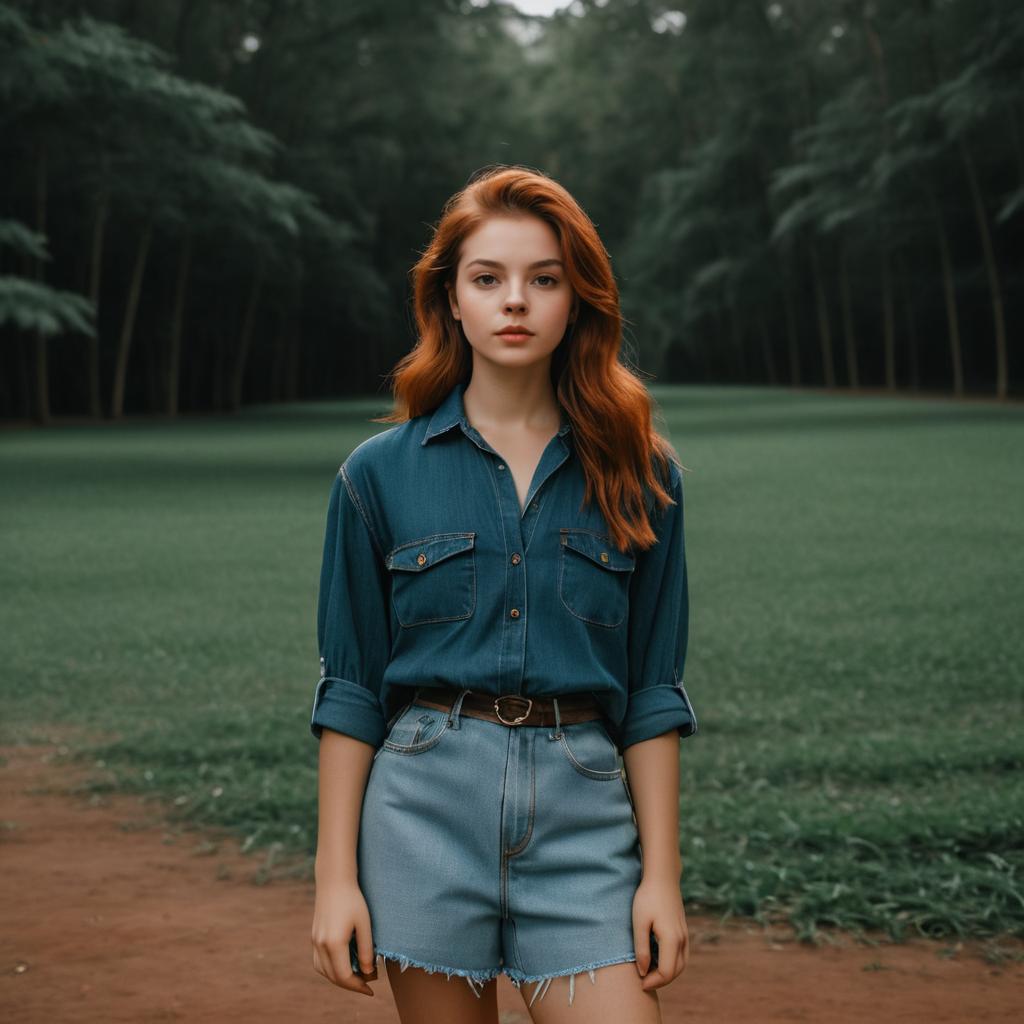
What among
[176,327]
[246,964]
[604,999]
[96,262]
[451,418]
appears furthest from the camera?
[176,327]

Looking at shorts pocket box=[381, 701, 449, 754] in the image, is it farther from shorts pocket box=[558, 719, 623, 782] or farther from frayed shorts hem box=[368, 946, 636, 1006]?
frayed shorts hem box=[368, 946, 636, 1006]

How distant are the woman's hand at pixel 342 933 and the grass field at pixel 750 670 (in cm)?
255

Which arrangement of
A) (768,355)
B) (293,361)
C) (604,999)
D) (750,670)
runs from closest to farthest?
(604,999)
(750,670)
(293,361)
(768,355)

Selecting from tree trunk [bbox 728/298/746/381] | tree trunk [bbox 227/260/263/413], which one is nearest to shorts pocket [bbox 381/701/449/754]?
tree trunk [bbox 227/260/263/413]

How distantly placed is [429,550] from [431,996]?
0.61m

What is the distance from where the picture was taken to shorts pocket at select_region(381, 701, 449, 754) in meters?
2.10

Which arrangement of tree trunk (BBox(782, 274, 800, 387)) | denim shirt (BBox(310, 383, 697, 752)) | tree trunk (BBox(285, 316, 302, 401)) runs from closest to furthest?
denim shirt (BBox(310, 383, 697, 752)) < tree trunk (BBox(285, 316, 302, 401)) < tree trunk (BBox(782, 274, 800, 387))

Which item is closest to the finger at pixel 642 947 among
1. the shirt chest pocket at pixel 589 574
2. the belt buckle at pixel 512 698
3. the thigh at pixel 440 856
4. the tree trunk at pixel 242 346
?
the thigh at pixel 440 856

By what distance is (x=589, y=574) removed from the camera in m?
2.16

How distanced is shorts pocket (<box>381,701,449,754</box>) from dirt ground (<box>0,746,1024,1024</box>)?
1.84 metres

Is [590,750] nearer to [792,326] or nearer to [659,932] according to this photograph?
[659,932]

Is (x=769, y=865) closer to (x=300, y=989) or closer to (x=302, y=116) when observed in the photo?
(x=300, y=989)

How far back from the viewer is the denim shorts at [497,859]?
2.05 meters

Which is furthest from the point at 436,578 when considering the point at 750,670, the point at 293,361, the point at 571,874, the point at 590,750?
the point at 293,361
